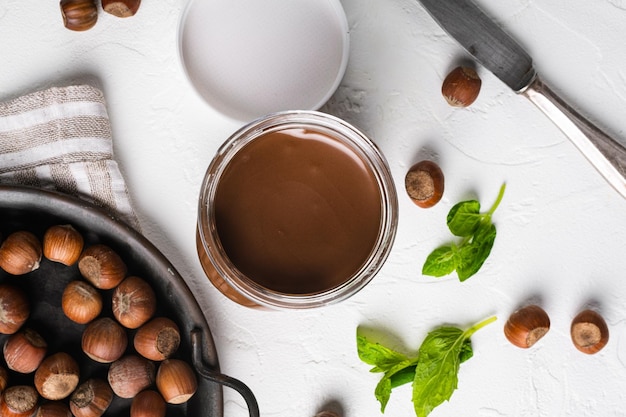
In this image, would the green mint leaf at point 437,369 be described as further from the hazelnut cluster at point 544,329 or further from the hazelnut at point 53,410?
the hazelnut at point 53,410

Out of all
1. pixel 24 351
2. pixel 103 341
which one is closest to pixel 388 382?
pixel 103 341

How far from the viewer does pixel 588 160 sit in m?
1.06

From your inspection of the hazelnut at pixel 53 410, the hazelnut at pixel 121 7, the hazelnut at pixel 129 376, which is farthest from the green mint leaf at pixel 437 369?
the hazelnut at pixel 121 7

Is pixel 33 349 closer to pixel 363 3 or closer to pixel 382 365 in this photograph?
pixel 382 365

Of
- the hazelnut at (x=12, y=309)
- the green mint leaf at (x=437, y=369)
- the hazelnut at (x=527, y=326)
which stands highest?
the hazelnut at (x=527, y=326)

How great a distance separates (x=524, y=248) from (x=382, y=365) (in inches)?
10.7

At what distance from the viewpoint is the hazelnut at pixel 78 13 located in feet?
3.46

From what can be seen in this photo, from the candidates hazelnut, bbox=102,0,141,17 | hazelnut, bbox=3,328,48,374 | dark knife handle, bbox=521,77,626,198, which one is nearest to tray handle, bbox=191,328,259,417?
hazelnut, bbox=3,328,48,374

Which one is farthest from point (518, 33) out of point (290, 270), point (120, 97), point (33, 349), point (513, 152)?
point (33, 349)

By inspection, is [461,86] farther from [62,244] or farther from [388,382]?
[62,244]

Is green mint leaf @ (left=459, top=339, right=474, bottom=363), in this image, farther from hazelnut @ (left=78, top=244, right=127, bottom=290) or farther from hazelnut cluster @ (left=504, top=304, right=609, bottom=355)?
hazelnut @ (left=78, top=244, right=127, bottom=290)

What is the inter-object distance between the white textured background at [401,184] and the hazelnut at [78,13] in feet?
0.08

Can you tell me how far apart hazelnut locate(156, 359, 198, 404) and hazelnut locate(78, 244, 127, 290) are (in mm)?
140

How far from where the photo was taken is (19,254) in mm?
1034
